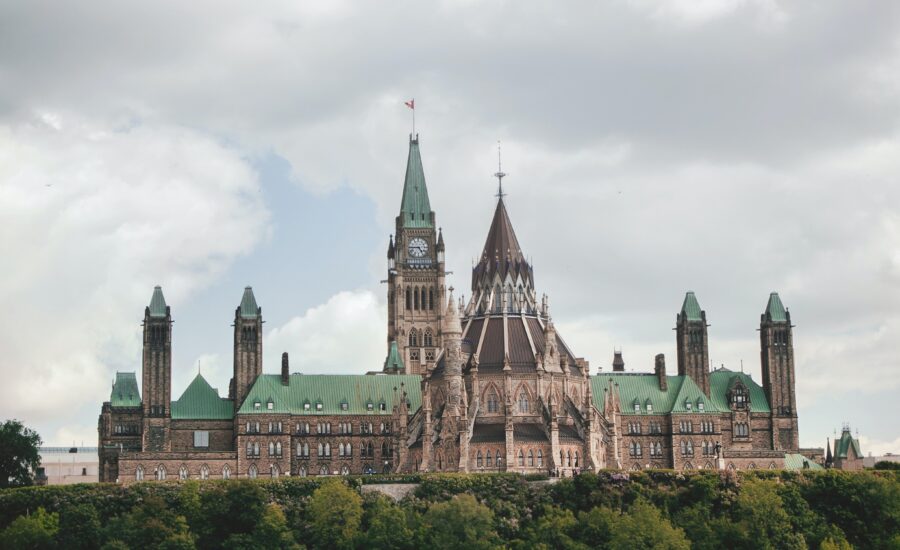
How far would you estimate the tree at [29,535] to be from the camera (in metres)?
156

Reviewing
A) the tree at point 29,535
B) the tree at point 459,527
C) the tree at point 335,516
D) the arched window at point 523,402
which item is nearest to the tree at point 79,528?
the tree at point 29,535

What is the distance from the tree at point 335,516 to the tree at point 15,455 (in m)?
45.3

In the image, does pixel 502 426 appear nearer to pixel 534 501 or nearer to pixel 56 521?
pixel 534 501

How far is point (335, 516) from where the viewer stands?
160m

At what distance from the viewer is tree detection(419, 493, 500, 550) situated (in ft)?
510

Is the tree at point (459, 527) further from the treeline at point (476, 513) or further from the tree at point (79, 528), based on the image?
the tree at point (79, 528)

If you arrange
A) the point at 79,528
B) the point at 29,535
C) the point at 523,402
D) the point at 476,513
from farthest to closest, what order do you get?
the point at 523,402
the point at 79,528
the point at 476,513
the point at 29,535

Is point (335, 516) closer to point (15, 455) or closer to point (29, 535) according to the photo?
point (29, 535)

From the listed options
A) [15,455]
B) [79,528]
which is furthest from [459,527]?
[15,455]

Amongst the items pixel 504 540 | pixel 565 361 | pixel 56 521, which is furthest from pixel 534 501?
→ pixel 56 521

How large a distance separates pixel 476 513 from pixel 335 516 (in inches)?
539

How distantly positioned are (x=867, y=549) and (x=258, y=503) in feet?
200

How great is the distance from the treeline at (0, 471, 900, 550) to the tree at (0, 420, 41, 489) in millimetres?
22418

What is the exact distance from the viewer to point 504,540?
160125 millimetres
